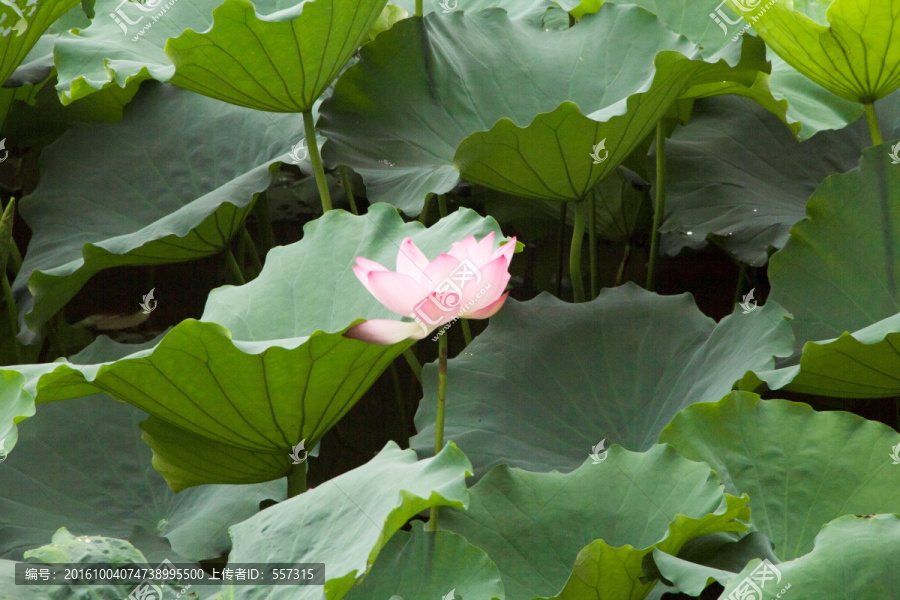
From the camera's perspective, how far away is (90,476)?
4.14 ft

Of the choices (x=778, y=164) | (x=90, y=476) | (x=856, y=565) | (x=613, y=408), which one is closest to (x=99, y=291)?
(x=90, y=476)

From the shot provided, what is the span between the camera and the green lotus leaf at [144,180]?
140 centimetres

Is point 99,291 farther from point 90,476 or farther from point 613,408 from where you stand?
point 613,408

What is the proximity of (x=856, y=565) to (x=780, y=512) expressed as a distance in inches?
8.5

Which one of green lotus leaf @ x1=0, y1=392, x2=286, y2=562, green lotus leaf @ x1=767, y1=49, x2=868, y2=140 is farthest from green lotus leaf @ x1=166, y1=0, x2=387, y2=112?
green lotus leaf @ x1=767, y1=49, x2=868, y2=140

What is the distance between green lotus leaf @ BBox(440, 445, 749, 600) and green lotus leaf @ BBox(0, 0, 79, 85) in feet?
3.48

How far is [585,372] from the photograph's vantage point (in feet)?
4.17

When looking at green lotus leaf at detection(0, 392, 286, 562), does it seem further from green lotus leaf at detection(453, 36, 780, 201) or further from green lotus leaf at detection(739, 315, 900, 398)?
green lotus leaf at detection(739, 315, 900, 398)
